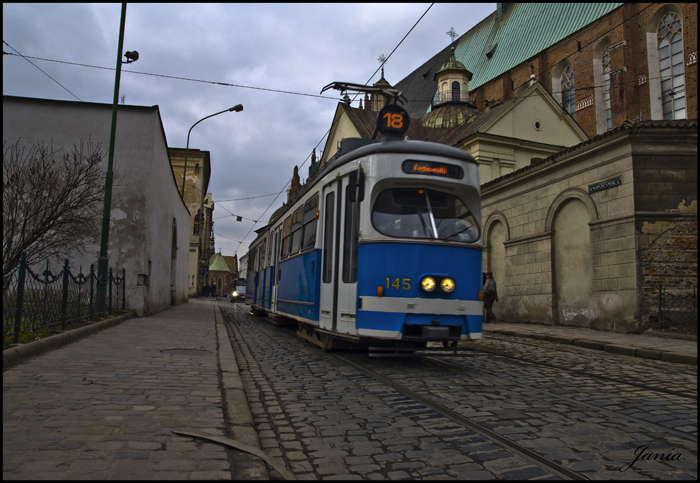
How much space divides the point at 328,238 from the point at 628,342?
669 centimetres

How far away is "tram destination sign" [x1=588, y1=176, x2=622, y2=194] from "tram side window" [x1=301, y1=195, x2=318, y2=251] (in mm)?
8379

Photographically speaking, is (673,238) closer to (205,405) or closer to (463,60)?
(205,405)

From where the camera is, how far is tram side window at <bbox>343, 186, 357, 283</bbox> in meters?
7.60

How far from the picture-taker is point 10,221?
10.5 metres

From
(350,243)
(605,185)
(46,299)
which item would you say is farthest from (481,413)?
(605,185)

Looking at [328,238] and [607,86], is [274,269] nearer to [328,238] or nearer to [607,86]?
[328,238]

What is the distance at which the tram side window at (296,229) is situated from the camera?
10969mm

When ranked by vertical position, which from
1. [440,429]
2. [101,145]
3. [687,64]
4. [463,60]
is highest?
[463,60]

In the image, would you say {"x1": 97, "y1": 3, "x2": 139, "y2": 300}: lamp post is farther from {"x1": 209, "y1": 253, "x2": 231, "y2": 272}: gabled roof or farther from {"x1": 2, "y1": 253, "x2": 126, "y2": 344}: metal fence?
{"x1": 209, "y1": 253, "x2": 231, "y2": 272}: gabled roof

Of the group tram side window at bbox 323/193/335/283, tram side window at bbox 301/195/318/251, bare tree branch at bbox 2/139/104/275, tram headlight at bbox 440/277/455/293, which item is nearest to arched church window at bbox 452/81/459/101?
bare tree branch at bbox 2/139/104/275

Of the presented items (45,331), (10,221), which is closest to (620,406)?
(45,331)

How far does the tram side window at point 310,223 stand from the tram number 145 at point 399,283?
8.22 feet

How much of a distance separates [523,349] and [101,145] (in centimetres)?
1251

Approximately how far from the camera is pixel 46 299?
27.2ft
